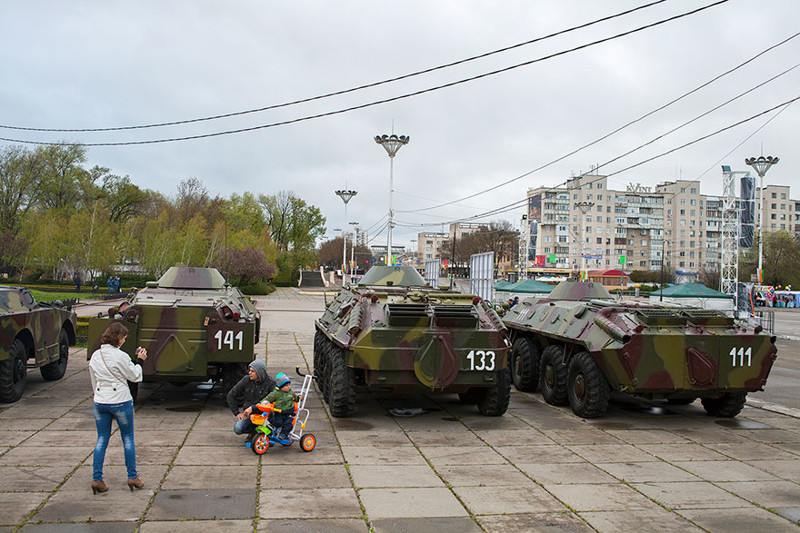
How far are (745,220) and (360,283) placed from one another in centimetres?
3358

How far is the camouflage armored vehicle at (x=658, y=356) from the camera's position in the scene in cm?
947

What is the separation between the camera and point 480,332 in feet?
31.3

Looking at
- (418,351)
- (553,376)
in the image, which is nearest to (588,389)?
(553,376)

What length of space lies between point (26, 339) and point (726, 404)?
35.3ft

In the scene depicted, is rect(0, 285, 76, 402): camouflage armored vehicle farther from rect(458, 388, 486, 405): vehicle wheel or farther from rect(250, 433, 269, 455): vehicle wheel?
rect(458, 388, 486, 405): vehicle wheel

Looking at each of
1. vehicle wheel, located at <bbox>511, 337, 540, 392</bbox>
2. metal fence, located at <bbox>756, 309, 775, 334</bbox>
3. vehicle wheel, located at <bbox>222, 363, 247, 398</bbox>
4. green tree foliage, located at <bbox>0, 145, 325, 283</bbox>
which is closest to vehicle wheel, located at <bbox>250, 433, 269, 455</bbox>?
vehicle wheel, located at <bbox>222, 363, 247, 398</bbox>

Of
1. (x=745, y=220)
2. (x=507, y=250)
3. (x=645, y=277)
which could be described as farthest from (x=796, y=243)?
(x=745, y=220)

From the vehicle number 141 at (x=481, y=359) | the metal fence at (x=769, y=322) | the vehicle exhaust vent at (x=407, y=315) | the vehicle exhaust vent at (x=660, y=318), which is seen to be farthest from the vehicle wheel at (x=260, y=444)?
the metal fence at (x=769, y=322)

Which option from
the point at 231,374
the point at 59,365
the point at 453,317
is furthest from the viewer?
the point at 59,365

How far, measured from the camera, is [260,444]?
763 cm

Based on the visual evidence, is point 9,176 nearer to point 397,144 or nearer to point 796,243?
point 397,144

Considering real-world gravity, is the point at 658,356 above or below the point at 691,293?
below

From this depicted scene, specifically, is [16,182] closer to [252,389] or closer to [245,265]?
[245,265]

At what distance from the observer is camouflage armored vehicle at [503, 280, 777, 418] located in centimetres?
947
